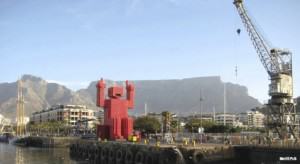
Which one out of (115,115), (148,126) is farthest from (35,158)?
(148,126)

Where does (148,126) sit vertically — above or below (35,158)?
above

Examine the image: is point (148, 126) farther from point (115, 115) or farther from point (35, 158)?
point (35, 158)

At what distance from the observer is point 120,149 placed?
68438 mm

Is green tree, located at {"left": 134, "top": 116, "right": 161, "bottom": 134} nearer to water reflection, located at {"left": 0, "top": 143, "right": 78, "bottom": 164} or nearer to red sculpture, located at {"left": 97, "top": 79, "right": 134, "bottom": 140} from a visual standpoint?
water reflection, located at {"left": 0, "top": 143, "right": 78, "bottom": 164}

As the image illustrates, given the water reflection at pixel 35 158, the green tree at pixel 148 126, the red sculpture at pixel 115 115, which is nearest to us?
the water reflection at pixel 35 158

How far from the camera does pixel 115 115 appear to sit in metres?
87.4

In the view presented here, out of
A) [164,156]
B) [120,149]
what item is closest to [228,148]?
[164,156]

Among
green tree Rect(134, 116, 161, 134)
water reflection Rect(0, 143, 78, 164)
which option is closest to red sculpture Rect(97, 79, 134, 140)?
water reflection Rect(0, 143, 78, 164)

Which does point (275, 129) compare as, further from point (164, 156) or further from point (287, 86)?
point (164, 156)

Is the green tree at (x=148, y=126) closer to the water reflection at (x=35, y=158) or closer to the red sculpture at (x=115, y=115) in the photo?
the water reflection at (x=35, y=158)

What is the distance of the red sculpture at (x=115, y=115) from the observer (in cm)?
8594

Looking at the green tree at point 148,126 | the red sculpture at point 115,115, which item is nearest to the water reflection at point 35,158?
the red sculpture at point 115,115

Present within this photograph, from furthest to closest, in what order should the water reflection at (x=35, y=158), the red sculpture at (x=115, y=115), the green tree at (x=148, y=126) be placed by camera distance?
the green tree at (x=148, y=126) < the red sculpture at (x=115, y=115) < the water reflection at (x=35, y=158)

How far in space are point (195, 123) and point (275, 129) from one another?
7662 centimetres
